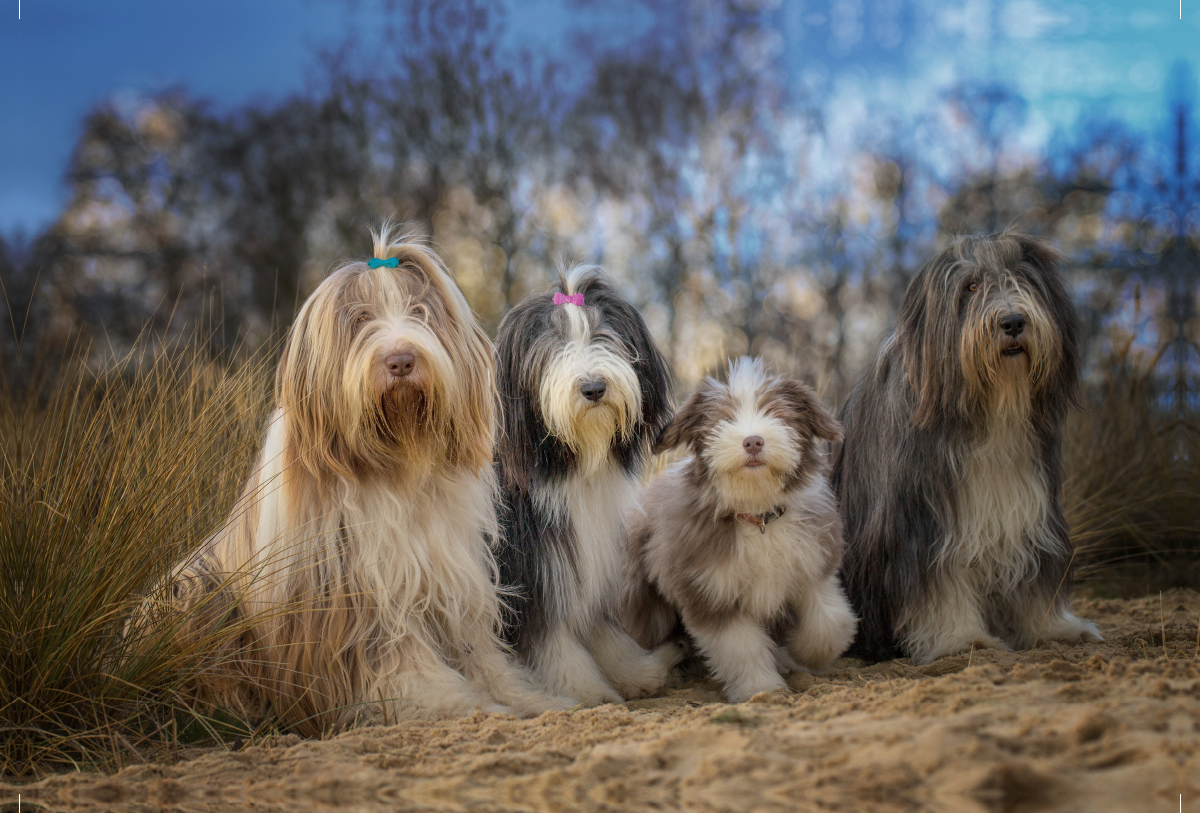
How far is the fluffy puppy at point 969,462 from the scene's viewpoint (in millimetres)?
3855

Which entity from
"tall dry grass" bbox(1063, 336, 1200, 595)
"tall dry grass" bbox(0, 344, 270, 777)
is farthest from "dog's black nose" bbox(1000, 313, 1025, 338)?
"tall dry grass" bbox(0, 344, 270, 777)

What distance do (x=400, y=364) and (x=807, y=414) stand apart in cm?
165

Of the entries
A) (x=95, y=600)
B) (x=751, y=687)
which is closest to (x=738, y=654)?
(x=751, y=687)

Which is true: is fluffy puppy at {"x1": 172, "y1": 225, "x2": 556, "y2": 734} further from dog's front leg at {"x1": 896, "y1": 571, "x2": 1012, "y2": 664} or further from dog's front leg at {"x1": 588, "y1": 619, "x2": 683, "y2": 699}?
dog's front leg at {"x1": 896, "y1": 571, "x2": 1012, "y2": 664}

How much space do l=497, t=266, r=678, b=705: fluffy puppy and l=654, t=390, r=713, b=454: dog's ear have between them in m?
0.13

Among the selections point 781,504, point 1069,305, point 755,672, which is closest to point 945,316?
point 1069,305

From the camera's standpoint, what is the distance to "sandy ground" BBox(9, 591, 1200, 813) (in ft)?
7.00

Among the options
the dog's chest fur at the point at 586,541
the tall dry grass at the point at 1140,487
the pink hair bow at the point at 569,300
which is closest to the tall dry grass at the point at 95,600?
the dog's chest fur at the point at 586,541

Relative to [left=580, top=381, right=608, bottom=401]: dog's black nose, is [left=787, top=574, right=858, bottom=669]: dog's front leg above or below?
below

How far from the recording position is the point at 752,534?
383cm

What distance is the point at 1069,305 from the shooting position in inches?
155

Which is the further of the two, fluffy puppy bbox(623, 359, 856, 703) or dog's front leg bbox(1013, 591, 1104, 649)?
dog's front leg bbox(1013, 591, 1104, 649)

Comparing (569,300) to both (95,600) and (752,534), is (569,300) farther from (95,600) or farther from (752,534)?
(95,600)

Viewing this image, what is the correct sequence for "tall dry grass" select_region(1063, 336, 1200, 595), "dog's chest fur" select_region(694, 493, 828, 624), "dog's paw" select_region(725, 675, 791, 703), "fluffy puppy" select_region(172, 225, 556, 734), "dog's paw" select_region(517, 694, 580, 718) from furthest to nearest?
"tall dry grass" select_region(1063, 336, 1200, 595)
"dog's chest fur" select_region(694, 493, 828, 624)
"dog's paw" select_region(725, 675, 791, 703)
"dog's paw" select_region(517, 694, 580, 718)
"fluffy puppy" select_region(172, 225, 556, 734)
